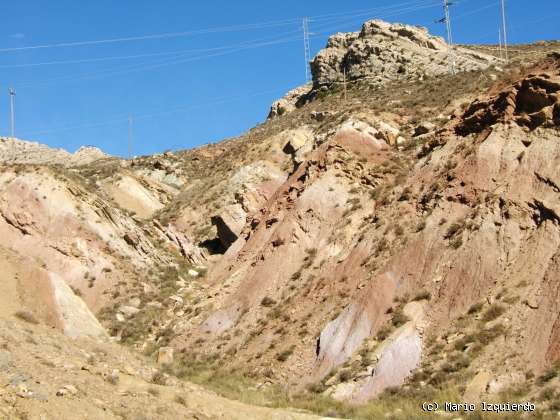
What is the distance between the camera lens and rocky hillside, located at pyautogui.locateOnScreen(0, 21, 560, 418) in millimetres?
15203

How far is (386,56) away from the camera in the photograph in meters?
57.7

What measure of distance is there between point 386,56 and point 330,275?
39027 mm

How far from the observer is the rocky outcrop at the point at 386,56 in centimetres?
5447

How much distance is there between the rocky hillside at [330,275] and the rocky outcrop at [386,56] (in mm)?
15341

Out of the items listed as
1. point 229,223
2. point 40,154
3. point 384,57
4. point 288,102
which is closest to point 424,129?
point 229,223

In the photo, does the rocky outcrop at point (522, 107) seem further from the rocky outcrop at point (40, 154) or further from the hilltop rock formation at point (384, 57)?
the rocky outcrop at point (40, 154)

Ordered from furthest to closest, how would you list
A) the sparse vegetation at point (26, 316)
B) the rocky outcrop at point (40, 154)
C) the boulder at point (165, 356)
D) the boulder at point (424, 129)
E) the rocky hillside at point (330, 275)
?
the rocky outcrop at point (40, 154) < the boulder at point (424, 129) < the boulder at point (165, 356) < the sparse vegetation at point (26, 316) < the rocky hillside at point (330, 275)

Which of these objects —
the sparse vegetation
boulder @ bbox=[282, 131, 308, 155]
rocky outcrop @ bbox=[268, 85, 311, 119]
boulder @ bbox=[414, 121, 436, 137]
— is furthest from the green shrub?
rocky outcrop @ bbox=[268, 85, 311, 119]

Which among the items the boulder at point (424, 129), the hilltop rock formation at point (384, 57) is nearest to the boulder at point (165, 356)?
the boulder at point (424, 129)

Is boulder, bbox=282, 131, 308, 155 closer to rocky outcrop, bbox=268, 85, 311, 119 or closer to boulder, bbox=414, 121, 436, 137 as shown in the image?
boulder, bbox=414, 121, 436, 137

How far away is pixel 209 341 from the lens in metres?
23.4

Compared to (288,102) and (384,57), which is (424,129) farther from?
(288,102)

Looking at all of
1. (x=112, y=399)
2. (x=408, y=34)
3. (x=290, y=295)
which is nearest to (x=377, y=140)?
(x=290, y=295)

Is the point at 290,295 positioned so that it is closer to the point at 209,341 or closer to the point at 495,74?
the point at 209,341
